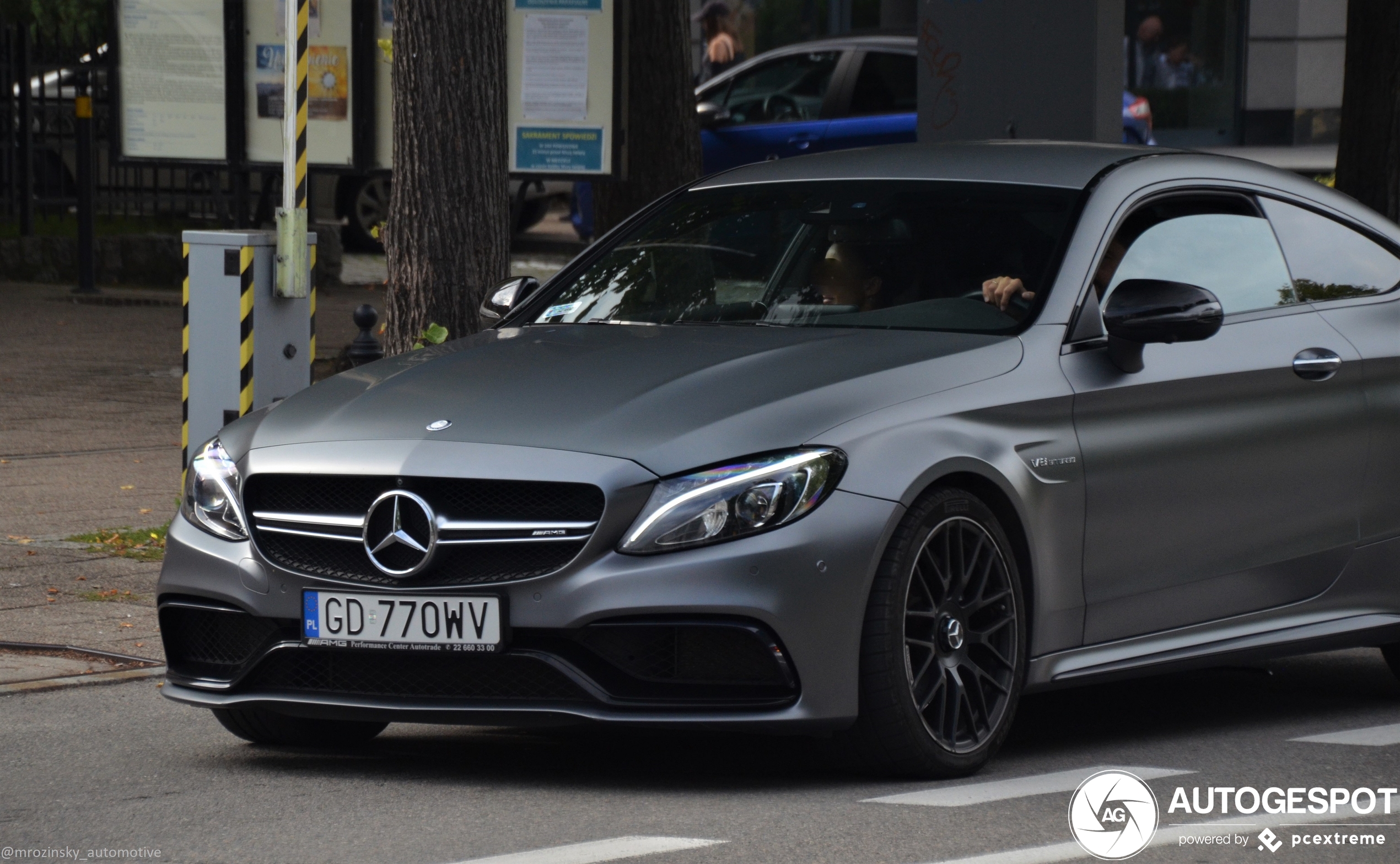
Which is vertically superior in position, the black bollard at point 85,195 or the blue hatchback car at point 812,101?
the blue hatchback car at point 812,101

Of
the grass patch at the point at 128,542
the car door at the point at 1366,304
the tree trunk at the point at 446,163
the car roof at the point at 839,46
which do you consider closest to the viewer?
the car door at the point at 1366,304

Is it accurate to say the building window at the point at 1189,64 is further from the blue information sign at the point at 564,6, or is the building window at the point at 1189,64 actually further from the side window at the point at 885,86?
the blue information sign at the point at 564,6

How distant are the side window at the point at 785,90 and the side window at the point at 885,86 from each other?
1.00 ft

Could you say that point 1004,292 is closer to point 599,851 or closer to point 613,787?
point 613,787

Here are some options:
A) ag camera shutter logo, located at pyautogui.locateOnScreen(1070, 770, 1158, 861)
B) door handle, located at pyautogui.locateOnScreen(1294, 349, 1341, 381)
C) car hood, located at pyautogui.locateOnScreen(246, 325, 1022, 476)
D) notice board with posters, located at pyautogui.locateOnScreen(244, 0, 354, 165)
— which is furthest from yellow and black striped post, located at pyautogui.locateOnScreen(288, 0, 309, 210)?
notice board with posters, located at pyautogui.locateOnScreen(244, 0, 354, 165)

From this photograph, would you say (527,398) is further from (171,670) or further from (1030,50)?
(1030,50)

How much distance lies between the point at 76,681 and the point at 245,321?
242 centimetres

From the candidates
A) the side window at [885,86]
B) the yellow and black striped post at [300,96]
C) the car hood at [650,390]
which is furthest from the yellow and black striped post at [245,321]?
the side window at [885,86]

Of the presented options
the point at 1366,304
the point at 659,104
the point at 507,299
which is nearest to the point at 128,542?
the point at 507,299

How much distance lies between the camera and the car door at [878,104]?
19.3 meters

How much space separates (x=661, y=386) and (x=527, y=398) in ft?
1.05

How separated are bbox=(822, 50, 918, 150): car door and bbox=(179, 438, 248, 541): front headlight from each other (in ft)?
45.2

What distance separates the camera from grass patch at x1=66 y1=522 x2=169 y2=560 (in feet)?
29.8

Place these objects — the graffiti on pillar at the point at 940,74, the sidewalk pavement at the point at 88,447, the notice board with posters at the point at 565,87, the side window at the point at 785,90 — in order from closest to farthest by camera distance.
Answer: the sidewalk pavement at the point at 88,447 < the graffiti on pillar at the point at 940,74 < the notice board with posters at the point at 565,87 < the side window at the point at 785,90
